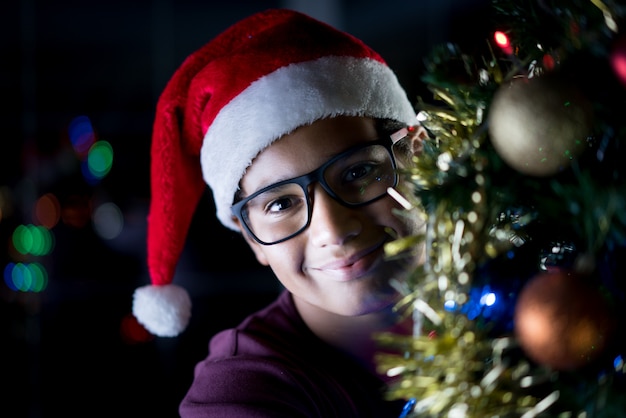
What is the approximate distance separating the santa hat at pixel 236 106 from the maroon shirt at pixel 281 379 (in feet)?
0.37

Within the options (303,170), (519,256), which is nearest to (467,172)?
(519,256)

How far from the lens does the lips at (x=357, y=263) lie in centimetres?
85

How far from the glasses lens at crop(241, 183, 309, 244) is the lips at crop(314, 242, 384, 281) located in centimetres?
7

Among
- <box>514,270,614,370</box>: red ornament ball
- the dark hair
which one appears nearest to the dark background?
the dark hair

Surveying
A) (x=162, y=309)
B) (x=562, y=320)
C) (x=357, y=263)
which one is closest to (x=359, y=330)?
(x=357, y=263)

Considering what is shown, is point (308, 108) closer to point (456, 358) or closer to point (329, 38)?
point (329, 38)

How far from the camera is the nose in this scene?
827 millimetres

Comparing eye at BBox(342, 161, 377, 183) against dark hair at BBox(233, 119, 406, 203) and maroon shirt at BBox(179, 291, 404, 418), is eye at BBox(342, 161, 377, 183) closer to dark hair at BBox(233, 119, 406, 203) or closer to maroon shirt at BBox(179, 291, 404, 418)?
dark hair at BBox(233, 119, 406, 203)

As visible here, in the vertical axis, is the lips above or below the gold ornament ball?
below

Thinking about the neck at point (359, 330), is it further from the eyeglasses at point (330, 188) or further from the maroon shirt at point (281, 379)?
the eyeglasses at point (330, 188)

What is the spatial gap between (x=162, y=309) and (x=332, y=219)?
302mm

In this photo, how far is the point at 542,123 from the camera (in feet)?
1.41

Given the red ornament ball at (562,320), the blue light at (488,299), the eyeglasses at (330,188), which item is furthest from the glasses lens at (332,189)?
the red ornament ball at (562,320)

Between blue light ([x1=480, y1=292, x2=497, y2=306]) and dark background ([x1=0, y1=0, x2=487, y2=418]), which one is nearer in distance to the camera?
blue light ([x1=480, y1=292, x2=497, y2=306])
